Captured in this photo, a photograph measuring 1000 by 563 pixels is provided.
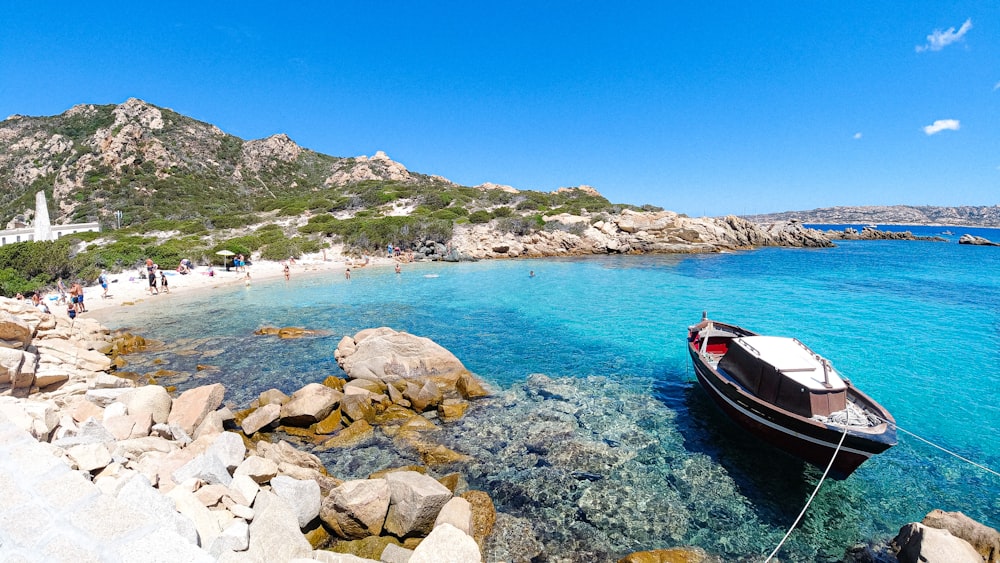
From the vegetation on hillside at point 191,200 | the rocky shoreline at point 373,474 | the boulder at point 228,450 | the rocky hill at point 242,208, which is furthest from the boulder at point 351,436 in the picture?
the rocky hill at point 242,208

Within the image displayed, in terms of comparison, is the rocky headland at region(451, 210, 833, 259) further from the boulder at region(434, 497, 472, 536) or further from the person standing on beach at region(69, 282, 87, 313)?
the boulder at region(434, 497, 472, 536)

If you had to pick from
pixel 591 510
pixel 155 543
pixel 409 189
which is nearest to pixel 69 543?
pixel 155 543

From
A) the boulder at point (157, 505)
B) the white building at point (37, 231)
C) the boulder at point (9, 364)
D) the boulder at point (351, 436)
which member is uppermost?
the white building at point (37, 231)

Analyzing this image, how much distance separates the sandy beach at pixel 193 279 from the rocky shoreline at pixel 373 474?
1293 centimetres

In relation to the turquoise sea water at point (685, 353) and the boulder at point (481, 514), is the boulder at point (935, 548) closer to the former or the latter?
the turquoise sea water at point (685, 353)

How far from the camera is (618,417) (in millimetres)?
10547

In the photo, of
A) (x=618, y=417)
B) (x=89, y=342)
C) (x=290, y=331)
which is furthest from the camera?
(x=290, y=331)

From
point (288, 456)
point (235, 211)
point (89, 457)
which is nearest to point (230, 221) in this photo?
point (235, 211)

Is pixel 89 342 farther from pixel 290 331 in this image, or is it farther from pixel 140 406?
pixel 140 406

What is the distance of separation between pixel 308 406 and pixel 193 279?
28.0 meters

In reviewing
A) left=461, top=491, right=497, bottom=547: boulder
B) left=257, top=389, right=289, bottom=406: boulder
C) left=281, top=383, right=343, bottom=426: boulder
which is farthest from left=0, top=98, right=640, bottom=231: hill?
left=461, top=491, right=497, bottom=547: boulder

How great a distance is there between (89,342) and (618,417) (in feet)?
60.4

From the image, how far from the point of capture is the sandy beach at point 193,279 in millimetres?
23734

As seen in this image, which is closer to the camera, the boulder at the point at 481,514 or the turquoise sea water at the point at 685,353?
the boulder at the point at 481,514
